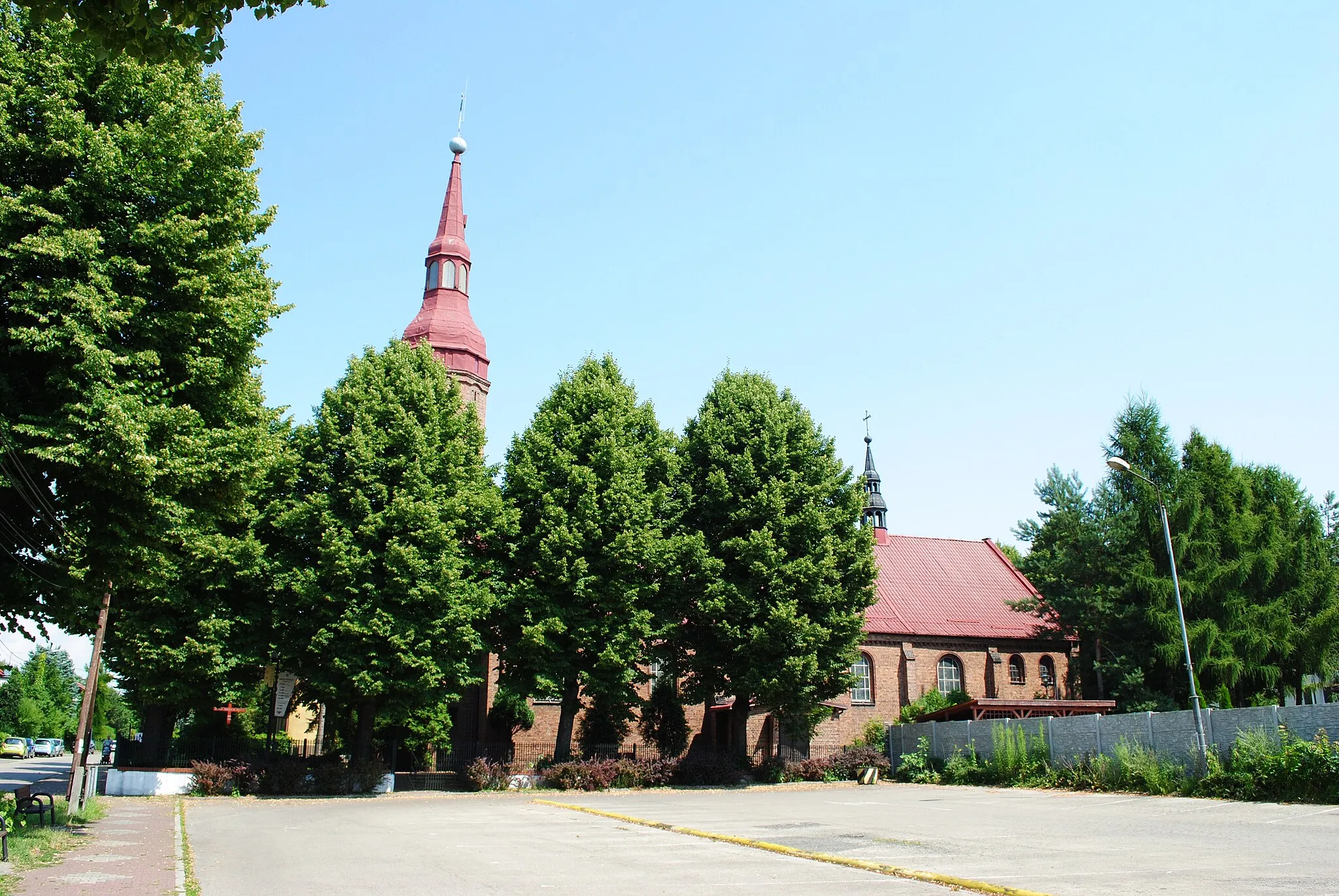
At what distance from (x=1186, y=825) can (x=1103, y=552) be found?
26722 millimetres

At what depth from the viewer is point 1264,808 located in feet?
64.6

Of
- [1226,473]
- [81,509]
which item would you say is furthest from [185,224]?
[1226,473]

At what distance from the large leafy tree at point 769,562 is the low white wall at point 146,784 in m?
16.8

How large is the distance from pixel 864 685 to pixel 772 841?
1124 inches

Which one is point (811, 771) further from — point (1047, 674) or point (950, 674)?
point (1047, 674)

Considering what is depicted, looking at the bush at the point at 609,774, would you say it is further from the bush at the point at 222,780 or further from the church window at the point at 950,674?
the church window at the point at 950,674

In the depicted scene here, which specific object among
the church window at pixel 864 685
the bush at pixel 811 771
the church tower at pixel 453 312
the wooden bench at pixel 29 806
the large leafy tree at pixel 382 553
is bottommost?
the bush at pixel 811 771

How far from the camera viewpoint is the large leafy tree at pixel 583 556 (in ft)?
99.9

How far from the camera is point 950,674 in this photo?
43844 mm

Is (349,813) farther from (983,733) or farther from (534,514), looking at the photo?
(983,733)

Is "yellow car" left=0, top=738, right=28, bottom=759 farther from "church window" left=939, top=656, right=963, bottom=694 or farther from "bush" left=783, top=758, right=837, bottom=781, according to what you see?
"church window" left=939, top=656, right=963, bottom=694

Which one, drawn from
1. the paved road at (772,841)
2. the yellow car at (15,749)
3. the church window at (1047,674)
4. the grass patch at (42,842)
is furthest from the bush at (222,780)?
the yellow car at (15,749)

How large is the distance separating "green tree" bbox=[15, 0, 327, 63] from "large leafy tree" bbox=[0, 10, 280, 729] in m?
6.08

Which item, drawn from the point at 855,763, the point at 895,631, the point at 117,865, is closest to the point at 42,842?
the point at 117,865
